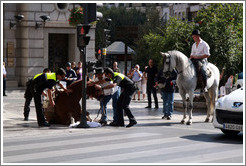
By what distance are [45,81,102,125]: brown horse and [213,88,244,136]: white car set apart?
3770 millimetres

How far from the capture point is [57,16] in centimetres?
3494

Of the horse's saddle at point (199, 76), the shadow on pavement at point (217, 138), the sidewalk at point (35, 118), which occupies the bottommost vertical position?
the sidewalk at point (35, 118)

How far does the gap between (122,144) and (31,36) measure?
2215cm

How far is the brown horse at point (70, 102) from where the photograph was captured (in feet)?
55.6

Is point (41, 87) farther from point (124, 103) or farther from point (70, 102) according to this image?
point (124, 103)

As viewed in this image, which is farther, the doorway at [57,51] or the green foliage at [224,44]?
the doorway at [57,51]

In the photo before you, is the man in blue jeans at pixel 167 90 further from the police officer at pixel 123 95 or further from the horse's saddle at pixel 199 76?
the police officer at pixel 123 95

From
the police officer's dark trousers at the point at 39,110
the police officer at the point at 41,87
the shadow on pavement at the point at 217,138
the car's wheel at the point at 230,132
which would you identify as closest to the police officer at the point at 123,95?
the police officer at the point at 41,87

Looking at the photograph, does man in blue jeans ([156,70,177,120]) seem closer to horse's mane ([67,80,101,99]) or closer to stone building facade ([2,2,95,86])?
horse's mane ([67,80,101,99])

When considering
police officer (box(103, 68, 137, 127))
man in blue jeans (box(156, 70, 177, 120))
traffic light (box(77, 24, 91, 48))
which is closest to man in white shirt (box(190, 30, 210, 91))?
man in blue jeans (box(156, 70, 177, 120))

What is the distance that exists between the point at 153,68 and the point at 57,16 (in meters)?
13.1

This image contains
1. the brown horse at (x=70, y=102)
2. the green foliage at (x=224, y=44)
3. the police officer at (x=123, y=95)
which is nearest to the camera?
the police officer at (x=123, y=95)

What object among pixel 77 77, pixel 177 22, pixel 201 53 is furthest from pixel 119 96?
pixel 177 22

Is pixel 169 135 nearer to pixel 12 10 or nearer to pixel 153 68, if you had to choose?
pixel 153 68
